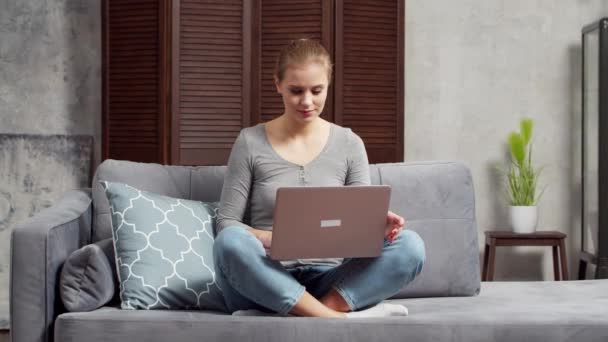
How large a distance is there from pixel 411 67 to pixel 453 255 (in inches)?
91.4

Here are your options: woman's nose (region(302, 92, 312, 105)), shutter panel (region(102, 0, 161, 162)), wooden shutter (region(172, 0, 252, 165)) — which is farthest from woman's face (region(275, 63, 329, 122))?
shutter panel (region(102, 0, 161, 162))

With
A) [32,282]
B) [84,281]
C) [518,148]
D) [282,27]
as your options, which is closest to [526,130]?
[518,148]

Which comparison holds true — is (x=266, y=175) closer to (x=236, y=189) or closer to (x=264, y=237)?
(x=236, y=189)

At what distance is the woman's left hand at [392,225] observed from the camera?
7.27 ft

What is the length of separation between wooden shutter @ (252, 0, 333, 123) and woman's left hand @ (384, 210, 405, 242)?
210cm

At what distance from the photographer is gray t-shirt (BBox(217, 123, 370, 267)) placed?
2451 millimetres

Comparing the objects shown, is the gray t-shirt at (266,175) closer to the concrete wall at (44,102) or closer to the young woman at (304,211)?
the young woman at (304,211)

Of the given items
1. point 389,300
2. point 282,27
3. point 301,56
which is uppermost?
point 282,27

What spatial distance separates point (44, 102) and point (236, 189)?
2559mm

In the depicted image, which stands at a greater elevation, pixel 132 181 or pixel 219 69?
pixel 219 69

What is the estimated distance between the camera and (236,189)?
2.46 meters

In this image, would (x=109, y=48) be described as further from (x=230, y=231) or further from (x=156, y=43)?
(x=230, y=231)

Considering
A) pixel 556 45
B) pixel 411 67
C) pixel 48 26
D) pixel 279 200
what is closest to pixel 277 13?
pixel 411 67

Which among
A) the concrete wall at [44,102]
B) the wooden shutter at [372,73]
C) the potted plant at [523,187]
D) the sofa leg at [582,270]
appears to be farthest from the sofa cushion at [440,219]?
the concrete wall at [44,102]
